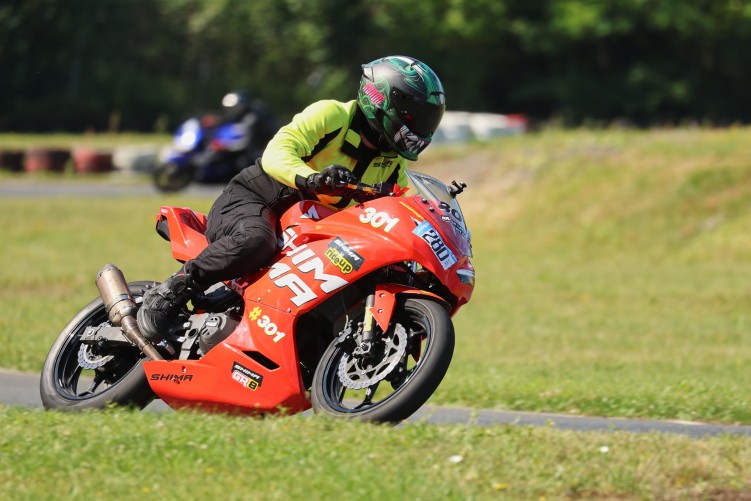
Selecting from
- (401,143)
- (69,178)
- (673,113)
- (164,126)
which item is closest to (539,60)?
(673,113)

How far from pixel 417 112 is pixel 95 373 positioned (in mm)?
2552

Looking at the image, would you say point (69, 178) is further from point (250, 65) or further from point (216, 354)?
point (216, 354)

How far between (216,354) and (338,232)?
98 cm

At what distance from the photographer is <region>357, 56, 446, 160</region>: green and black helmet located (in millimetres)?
7027

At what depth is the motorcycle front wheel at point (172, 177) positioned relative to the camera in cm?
2842

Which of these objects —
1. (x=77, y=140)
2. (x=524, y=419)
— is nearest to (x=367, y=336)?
(x=524, y=419)

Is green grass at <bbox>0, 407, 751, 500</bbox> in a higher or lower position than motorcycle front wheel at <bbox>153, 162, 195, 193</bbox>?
higher

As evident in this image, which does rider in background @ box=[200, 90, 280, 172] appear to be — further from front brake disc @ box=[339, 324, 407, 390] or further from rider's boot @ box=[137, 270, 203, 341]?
front brake disc @ box=[339, 324, 407, 390]

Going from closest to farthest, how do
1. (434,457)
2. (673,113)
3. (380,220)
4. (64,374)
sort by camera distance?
(434,457), (380,220), (64,374), (673,113)

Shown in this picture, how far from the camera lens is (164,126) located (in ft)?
156

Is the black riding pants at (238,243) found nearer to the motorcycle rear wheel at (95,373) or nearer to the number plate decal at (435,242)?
the motorcycle rear wheel at (95,373)

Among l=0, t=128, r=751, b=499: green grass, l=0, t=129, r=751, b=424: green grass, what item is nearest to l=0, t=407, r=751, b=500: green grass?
l=0, t=128, r=751, b=499: green grass

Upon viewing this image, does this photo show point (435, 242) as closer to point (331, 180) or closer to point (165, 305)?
point (331, 180)

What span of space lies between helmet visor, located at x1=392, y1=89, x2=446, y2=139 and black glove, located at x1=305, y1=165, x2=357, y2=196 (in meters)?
0.56
